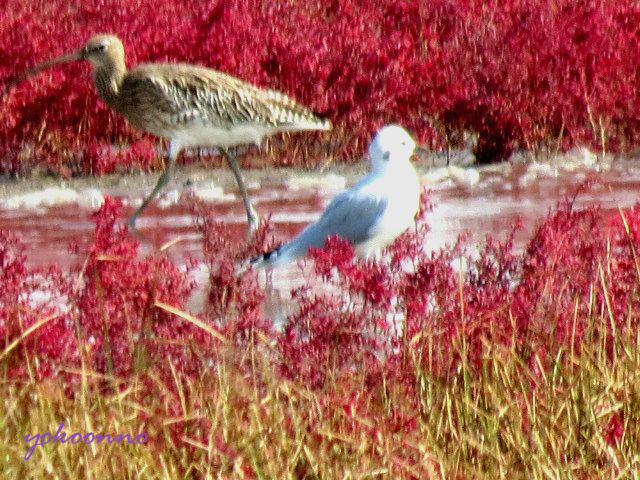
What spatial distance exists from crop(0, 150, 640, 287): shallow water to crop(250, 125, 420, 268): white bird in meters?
0.39

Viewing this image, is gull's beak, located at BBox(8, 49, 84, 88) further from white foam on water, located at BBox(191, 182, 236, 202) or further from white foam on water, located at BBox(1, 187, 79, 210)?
white foam on water, located at BBox(191, 182, 236, 202)

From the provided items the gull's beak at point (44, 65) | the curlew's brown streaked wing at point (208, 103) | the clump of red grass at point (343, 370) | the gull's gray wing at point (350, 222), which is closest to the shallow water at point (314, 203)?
the gull's gray wing at point (350, 222)

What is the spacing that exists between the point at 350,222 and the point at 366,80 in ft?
12.8

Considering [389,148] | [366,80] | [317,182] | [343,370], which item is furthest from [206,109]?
[343,370]

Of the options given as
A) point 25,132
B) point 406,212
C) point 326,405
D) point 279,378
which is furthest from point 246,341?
point 25,132

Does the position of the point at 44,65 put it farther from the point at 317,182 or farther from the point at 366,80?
the point at 366,80

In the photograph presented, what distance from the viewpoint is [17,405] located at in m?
5.32

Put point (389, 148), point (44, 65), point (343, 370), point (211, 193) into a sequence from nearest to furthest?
point (343, 370), point (389, 148), point (211, 193), point (44, 65)

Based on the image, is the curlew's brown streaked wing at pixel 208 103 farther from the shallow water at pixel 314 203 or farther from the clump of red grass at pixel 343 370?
the clump of red grass at pixel 343 370

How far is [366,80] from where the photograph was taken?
1235 centimetres

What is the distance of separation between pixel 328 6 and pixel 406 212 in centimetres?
664

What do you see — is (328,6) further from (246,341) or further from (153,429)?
(153,429)

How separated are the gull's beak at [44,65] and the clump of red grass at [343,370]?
5.02 metres

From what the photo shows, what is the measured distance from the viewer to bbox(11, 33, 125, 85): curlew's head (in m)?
11.9
